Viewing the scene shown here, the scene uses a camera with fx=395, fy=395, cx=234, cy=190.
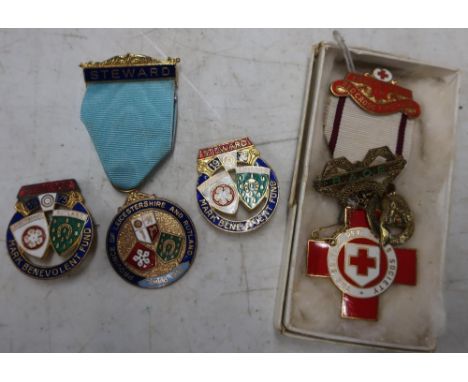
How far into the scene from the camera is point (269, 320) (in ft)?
5.04

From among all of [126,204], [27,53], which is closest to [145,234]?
[126,204]

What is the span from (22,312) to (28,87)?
91 centimetres

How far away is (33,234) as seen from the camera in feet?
4.97

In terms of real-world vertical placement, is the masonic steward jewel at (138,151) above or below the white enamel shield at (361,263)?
above

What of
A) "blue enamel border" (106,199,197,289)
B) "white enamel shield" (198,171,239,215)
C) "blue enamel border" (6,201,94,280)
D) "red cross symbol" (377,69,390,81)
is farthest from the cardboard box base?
"blue enamel border" (6,201,94,280)

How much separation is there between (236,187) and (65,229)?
2.22 feet


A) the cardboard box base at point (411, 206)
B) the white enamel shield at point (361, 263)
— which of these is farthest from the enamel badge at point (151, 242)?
the white enamel shield at point (361, 263)

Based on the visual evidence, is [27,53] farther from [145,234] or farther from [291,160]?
[291,160]

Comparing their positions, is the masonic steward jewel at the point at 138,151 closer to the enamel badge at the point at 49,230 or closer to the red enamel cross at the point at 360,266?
the enamel badge at the point at 49,230

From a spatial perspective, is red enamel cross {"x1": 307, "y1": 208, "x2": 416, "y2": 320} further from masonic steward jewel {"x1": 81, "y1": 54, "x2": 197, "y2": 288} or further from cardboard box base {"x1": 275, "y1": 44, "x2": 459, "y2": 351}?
masonic steward jewel {"x1": 81, "y1": 54, "x2": 197, "y2": 288}

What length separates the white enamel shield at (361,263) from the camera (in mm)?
1476

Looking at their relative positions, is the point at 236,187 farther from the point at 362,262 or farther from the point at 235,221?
the point at 362,262

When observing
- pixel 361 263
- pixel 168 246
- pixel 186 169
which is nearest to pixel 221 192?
pixel 186 169

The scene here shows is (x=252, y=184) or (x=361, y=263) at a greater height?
(x=252, y=184)
